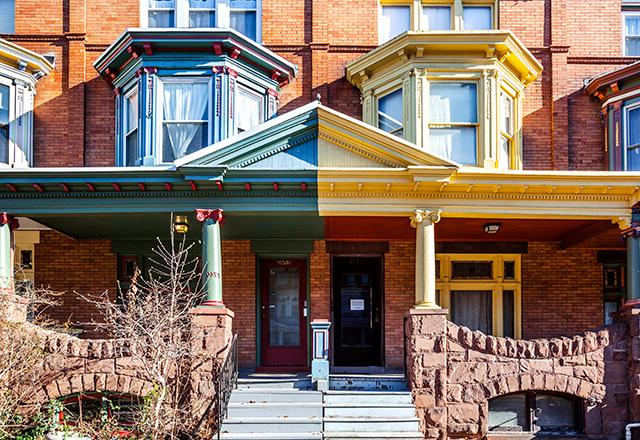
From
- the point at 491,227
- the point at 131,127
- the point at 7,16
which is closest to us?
the point at 491,227

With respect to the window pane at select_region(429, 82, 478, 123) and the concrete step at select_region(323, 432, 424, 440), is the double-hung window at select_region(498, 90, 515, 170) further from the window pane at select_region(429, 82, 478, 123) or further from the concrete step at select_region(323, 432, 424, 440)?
the concrete step at select_region(323, 432, 424, 440)

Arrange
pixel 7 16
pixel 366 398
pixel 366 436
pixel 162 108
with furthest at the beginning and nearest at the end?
pixel 7 16 → pixel 162 108 → pixel 366 398 → pixel 366 436

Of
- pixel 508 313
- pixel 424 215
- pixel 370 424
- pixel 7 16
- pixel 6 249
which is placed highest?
pixel 7 16

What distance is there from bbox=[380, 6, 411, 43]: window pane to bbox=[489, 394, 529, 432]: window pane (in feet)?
26.8

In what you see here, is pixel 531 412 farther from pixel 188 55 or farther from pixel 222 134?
pixel 188 55

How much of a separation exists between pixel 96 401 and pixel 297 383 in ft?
11.1

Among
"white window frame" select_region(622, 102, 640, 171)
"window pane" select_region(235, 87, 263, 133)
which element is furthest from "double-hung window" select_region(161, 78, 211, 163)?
"white window frame" select_region(622, 102, 640, 171)

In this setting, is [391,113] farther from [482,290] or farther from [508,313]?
[508,313]

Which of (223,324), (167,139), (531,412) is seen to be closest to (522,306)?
(531,412)

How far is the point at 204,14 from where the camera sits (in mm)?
16469

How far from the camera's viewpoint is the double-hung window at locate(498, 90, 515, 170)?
1537 cm

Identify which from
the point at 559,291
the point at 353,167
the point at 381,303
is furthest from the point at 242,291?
the point at 559,291

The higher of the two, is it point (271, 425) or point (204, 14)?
point (204, 14)

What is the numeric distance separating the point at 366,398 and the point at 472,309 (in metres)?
4.86
